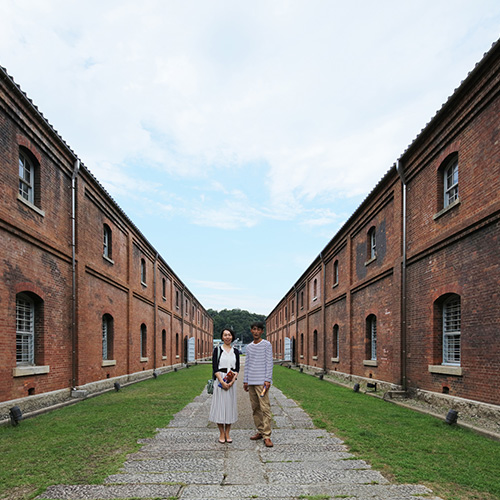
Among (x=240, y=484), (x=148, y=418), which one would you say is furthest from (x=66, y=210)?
(x=240, y=484)

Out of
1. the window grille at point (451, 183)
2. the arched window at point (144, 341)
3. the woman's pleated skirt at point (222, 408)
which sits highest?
the window grille at point (451, 183)

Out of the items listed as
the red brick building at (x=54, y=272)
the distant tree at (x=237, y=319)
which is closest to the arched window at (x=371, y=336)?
the red brick building at (x=54, y=272)

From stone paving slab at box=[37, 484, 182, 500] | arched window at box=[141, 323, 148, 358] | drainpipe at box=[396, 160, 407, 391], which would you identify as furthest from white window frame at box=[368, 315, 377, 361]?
stone paving slab at box=[37, 484, 182, 500]

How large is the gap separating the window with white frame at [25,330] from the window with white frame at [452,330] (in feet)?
31.0

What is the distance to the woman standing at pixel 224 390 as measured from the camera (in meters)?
5.87

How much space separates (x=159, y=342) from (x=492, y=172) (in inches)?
745

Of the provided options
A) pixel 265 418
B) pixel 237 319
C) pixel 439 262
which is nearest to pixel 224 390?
pixel 265 418

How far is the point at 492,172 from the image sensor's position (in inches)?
306

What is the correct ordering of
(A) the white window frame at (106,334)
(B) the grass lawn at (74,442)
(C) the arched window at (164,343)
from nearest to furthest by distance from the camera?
(B) the grass lawn at (74,442) < (A) the white window frame at (106,334) < (C) the arched window at (164,343)

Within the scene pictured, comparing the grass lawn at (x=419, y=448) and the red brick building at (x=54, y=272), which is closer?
the grass lawn at (x=419, y=448)

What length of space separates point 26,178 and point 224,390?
7139mm

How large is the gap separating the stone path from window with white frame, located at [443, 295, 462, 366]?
13.9 feet

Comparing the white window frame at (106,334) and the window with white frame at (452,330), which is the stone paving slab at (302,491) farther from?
the white window frame at (106,334)

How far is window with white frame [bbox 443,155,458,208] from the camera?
945cm
